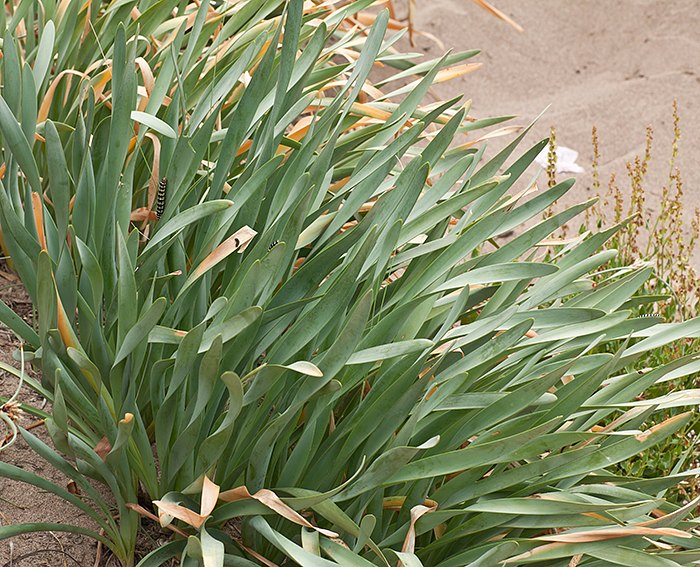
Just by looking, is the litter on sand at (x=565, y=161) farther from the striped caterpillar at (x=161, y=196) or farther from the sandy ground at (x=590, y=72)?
the striped caterpillar at (x=161, y=196)

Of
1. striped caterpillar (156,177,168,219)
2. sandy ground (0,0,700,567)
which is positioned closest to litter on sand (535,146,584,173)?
sandy ground (0,0,700,567)

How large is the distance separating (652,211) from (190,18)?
1781mm

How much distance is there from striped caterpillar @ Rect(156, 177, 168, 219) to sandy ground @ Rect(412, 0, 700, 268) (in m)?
1.99

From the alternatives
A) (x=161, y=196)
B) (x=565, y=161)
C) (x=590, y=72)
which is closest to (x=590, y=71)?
(x=590, y=72)

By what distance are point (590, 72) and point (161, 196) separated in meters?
2.93

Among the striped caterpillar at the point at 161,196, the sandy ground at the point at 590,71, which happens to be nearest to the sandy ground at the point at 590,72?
the sandy ground at the point at 590,71

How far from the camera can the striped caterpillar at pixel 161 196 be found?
65.6 inches

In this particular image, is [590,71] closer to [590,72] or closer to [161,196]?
[590,72]

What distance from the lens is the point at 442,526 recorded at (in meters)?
→ 1.53

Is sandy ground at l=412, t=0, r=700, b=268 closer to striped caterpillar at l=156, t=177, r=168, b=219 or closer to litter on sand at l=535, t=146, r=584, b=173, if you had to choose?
litter on sand at l=535, t=146, r=584, b=173

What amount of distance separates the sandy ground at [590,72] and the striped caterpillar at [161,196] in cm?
199

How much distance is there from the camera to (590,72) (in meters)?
4.16

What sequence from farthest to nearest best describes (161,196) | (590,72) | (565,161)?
(590,72), (565,161), (161,196)

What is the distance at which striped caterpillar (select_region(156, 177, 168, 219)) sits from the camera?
5.46 ft
